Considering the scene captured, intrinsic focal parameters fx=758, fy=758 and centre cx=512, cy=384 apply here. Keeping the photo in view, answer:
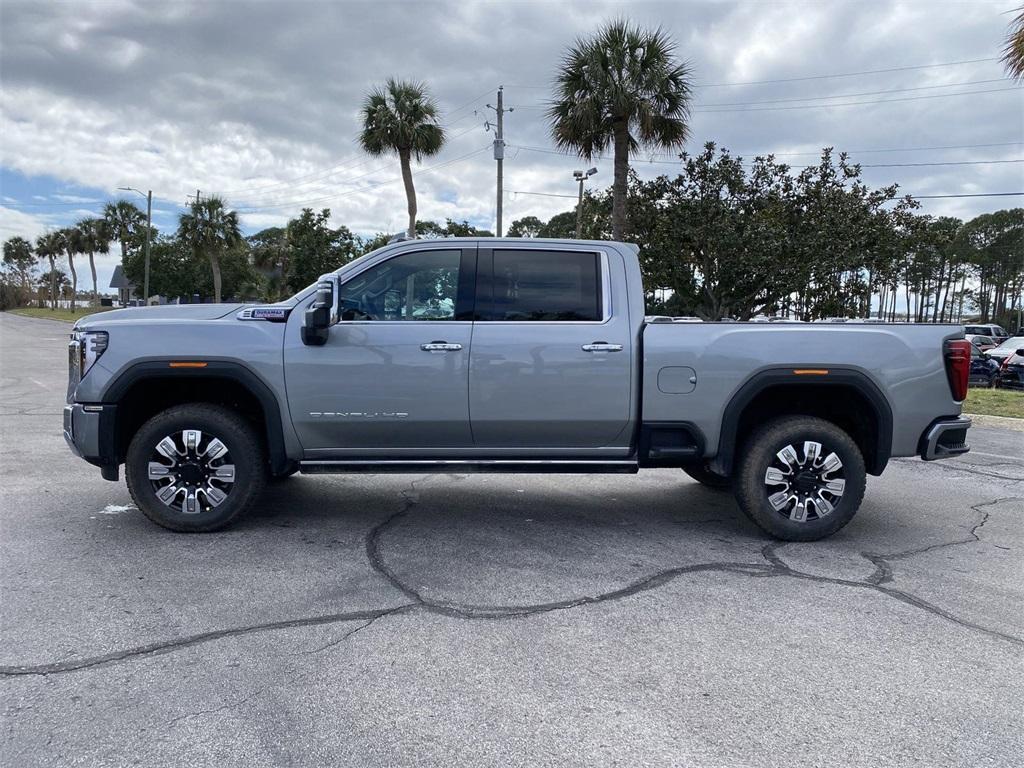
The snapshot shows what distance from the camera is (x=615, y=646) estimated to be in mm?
3533

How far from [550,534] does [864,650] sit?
226cm

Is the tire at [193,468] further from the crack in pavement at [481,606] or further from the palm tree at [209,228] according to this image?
the palm tree at [209,228]

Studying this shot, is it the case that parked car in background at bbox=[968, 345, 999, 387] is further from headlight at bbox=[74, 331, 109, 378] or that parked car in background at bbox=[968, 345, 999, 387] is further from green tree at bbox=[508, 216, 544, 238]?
green tree at bbox=[508, 216, 544, 238]

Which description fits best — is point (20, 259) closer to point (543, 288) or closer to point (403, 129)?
point (403, 129)

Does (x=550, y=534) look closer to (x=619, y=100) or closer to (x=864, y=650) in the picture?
(x=864, y=650)

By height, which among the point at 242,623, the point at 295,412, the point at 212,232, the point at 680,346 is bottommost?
the point at 242,623

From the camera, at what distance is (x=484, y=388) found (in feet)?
16.6

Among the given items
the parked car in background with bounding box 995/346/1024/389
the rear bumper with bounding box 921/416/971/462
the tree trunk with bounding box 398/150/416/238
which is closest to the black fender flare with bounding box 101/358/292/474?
the rear bumper with bounding box 921/416/971/462

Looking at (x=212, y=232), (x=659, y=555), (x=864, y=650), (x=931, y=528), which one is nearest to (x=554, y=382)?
(x=659, y=555)

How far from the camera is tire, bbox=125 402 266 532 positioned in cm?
505

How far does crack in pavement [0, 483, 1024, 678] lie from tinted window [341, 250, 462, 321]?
1.54 m

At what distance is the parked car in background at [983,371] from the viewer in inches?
734

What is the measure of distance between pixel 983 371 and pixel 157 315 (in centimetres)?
1971

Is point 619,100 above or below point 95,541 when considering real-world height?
above
